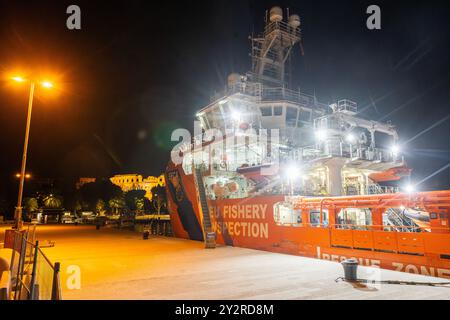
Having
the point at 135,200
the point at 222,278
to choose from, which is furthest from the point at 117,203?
the point at 222,278

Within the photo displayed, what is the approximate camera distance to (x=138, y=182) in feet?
438

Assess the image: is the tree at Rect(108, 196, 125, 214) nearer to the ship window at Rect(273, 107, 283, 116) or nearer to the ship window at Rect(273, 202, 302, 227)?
the ship window at Rect(273, 107, 283, 116)

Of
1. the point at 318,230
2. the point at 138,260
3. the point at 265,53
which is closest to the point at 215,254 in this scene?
the point at 138,260

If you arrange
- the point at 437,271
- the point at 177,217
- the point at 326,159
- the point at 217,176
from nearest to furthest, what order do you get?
the point at 437,271 < the point at 326,159 < the point at 217,176 < the point at 177,217

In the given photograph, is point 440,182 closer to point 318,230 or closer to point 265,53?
point 265,53

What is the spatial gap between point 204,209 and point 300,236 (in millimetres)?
6414

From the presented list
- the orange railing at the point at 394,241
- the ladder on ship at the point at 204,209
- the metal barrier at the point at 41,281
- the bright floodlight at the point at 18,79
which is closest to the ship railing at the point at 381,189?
the orange railing at the point at 394,241

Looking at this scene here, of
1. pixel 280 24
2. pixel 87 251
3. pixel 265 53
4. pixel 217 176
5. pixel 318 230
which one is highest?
pixel 280 24

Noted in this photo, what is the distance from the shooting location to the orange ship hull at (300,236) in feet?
31.1

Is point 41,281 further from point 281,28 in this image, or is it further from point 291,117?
point 281,28

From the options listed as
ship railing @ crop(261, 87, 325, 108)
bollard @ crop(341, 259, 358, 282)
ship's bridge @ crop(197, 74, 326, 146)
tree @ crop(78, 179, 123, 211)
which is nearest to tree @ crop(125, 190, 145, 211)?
tree @ crop(78, 179, 123, 211)

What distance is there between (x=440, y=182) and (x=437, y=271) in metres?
55.3

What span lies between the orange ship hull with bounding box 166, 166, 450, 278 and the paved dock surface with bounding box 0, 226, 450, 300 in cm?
140
